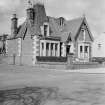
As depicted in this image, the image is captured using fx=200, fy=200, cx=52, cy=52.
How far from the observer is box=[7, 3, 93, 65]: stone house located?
36.0 m

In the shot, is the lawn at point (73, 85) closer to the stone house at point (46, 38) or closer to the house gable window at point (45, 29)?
the stone house at point (46, 38)

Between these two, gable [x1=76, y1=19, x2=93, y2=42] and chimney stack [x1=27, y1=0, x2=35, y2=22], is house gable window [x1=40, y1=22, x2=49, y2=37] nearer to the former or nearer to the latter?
chimney stack [x1=27, y1=0, x2=35, y2=22]

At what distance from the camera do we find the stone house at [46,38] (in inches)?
1419

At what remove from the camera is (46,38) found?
36344 millimetres

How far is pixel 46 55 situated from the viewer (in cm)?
3644

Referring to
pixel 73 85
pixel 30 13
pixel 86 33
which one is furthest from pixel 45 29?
pixel 73 85

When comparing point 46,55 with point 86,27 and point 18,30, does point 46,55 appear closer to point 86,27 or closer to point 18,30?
point 18,30

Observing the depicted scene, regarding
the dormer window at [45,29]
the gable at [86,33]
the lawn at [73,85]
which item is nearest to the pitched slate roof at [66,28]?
the gable at [86,33]

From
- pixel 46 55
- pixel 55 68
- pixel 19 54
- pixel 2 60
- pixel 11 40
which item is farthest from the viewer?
pixel 2 60

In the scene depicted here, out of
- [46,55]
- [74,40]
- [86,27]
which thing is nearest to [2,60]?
[46,55]

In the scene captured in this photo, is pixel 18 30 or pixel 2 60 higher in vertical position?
pixel 18 30

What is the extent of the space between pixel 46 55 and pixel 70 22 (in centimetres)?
1160

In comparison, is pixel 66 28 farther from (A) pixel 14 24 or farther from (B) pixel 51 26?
(A) pixel 14 24

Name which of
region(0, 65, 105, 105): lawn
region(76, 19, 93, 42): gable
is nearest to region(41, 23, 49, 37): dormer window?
region(76, 19, 93, 42): gable
